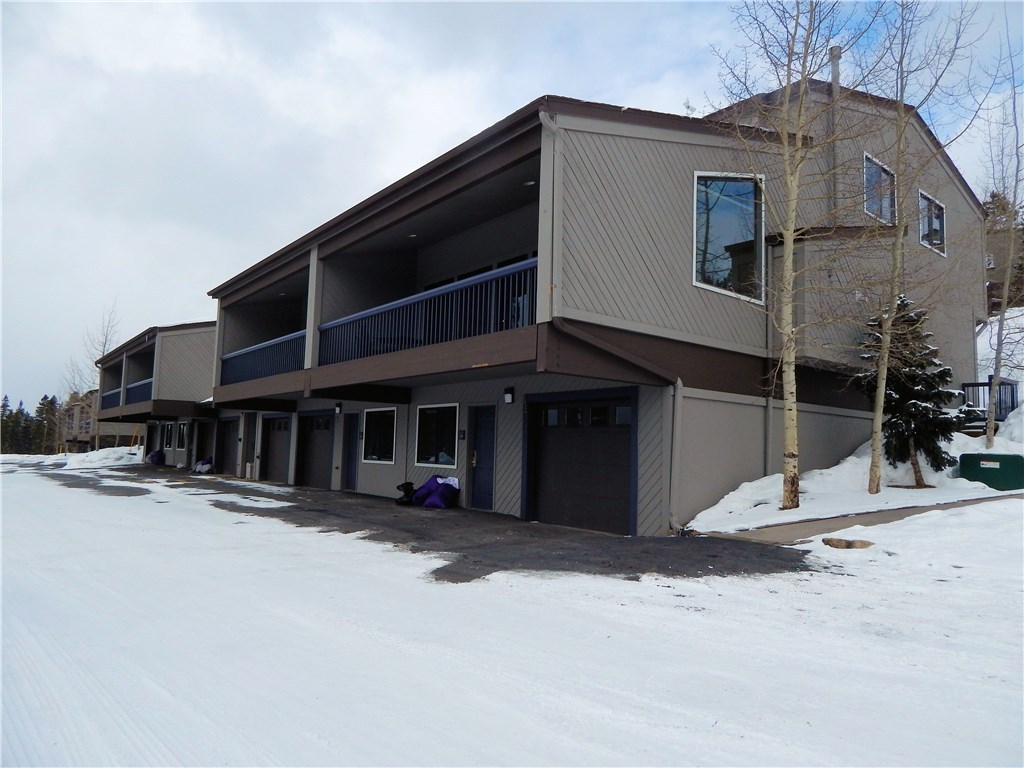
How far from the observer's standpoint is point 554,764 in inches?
118

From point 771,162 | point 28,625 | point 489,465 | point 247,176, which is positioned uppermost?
point 247,176

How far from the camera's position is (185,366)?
88.9ft

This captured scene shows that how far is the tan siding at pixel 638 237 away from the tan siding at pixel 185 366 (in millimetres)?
20966

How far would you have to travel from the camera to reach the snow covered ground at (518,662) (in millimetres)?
3213

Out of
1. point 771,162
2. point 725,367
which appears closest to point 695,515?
point 725,367

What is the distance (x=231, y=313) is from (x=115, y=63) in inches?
396

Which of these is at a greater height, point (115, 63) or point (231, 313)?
point (115, 63)

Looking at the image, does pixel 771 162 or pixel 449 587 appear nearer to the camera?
pixel 449 587

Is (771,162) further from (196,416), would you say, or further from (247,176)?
(196,416)

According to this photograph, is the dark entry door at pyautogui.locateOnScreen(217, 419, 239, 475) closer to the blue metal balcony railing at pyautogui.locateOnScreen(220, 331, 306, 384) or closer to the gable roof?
the blue metal balcony railing at pyautogui.locateOnScreen(220, 331, 306, 384)

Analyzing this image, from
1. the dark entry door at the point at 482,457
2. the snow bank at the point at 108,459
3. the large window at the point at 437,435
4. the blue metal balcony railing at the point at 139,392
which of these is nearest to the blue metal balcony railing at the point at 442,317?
the large window at the point at 437,435

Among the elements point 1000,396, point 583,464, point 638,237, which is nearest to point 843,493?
point 583,464

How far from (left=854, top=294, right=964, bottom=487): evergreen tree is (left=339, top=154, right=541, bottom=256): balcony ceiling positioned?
615 cm

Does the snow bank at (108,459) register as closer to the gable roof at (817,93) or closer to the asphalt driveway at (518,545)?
the asphalt driveway at (518,545)
